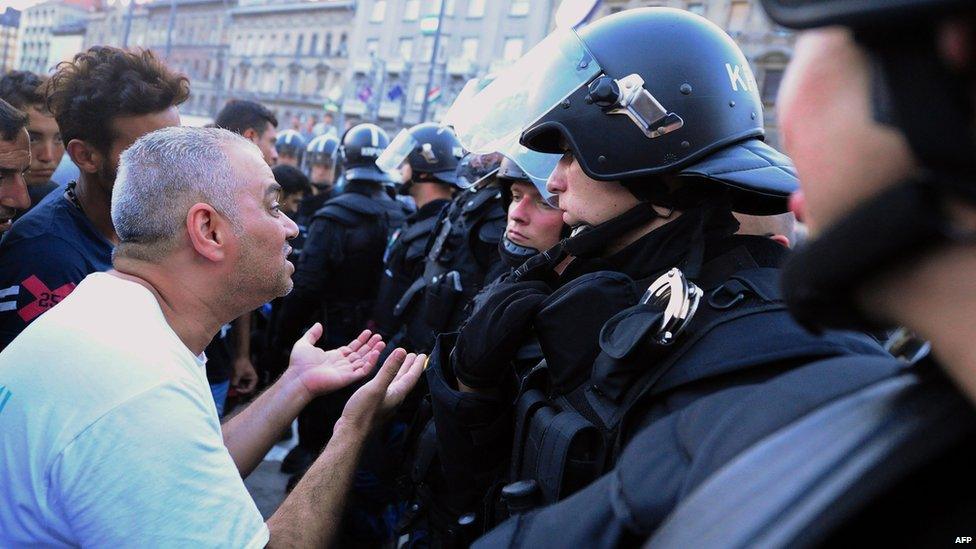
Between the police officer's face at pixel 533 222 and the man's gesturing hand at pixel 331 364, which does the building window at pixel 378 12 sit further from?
the man's gesturing hand at pixel 331 364

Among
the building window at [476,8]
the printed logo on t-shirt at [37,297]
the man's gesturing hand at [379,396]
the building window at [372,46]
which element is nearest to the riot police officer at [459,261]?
the man's gesturing hand at [379,396]

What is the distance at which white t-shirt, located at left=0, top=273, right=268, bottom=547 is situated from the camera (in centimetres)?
150

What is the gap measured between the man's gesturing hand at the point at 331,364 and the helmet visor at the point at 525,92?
2.56ft

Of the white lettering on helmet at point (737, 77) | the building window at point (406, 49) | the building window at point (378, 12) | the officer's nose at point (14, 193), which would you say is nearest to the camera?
the white lettering on helmet at point (737, 77)

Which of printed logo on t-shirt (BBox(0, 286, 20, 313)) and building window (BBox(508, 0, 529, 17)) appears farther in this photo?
building window (BBox(508, 0, 529, 17))

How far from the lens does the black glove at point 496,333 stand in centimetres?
194

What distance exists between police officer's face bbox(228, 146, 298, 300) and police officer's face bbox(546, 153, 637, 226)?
32.9 inches

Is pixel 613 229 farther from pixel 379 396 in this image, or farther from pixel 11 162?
pixel 11 162

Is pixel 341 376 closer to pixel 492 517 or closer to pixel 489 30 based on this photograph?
pixel 492 517

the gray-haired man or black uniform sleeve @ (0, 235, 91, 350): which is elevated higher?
the gray-haired man

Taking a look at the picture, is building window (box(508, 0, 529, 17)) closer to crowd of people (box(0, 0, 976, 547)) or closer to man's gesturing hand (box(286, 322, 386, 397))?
crowd of people (box(0, 0, 976, 547))

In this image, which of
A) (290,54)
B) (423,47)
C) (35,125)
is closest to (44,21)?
(290,54)

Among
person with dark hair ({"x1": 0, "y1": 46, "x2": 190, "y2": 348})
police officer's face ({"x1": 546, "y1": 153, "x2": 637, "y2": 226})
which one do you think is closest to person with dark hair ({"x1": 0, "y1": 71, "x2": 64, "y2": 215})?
person with dark hair ({"x1": 0, "y1": 46, "x2": 190, "y2": 348})

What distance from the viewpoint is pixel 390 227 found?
5.46 metres
